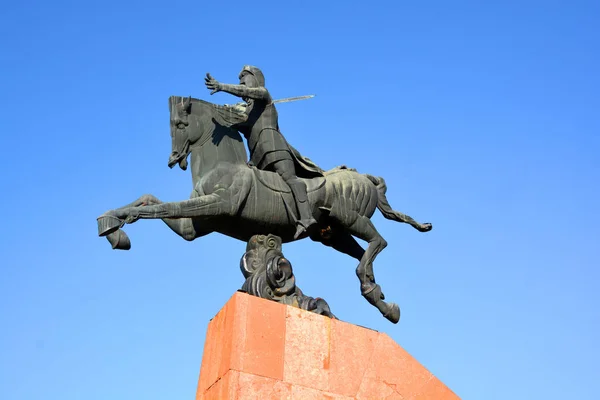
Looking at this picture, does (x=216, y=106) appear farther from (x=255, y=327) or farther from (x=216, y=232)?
(x=255, y=327)

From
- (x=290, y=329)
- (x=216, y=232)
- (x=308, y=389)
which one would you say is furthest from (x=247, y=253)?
(x=308, y=389)

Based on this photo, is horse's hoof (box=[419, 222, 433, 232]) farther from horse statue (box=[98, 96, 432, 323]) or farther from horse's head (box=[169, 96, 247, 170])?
horse's head (box=[169, 96, 247, 170])

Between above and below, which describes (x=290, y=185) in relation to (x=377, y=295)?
above

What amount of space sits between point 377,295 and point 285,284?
1.67 metres

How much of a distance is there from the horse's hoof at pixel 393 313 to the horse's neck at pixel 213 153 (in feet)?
9.84

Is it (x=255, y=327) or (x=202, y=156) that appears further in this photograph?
(x=202, y=156)

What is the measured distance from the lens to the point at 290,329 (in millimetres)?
10445

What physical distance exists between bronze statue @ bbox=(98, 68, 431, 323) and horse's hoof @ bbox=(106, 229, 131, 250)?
27cm

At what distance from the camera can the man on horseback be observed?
1173cm

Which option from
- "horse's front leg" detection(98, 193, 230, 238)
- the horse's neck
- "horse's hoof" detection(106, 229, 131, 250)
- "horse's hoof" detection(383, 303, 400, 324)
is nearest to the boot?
the horse's neck

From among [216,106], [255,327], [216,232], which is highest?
[216,106]

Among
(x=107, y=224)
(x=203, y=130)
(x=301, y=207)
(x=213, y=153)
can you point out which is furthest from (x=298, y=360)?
(x=203, y=130)

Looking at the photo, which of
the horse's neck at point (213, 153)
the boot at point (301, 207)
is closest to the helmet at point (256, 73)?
the horse's neck at point (213, 153)

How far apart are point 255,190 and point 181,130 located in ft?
4.65
